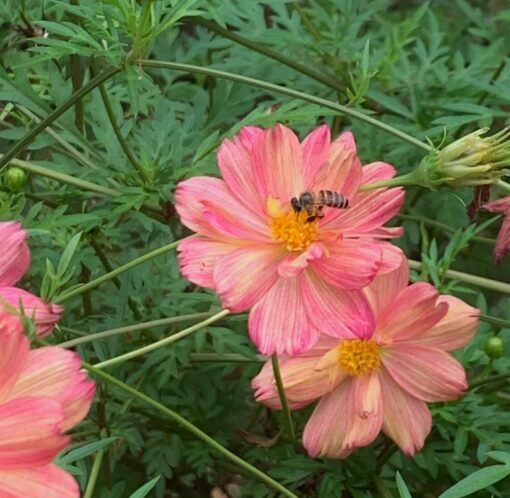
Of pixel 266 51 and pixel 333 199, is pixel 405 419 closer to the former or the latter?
pixel 333 199

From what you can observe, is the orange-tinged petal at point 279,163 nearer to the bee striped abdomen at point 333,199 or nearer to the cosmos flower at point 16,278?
the bee striped abdomen at point 333,199

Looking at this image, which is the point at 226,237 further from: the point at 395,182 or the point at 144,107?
the point at 144,107

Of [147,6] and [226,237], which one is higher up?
[147,6]

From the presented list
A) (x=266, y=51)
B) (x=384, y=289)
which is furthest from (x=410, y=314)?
(x=266, y=51)

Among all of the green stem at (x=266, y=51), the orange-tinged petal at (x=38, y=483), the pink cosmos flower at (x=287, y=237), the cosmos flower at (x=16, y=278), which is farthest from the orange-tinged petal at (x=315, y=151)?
the green stem at (x=266, y=51)

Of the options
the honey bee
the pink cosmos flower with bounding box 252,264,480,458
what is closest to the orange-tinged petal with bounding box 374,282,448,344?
the pink cosmos flower with bounding box 252,264,480,458

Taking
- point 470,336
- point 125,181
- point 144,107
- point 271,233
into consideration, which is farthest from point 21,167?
point 470,336
